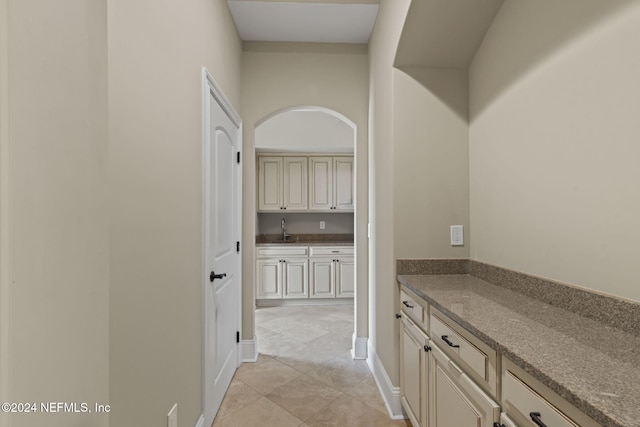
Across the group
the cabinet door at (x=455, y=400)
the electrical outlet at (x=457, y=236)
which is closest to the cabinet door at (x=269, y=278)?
the electrical outlet at (x=457, y=236)

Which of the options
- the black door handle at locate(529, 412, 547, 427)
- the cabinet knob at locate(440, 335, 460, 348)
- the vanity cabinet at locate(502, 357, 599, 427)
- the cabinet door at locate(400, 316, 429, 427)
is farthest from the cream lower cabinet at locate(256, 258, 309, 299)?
the black door handle at locate(529, 412, 547, 427)

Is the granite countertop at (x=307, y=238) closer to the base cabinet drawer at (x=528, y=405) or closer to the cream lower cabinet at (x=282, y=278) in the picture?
the cream lower cabinet at (x=282, y=278)

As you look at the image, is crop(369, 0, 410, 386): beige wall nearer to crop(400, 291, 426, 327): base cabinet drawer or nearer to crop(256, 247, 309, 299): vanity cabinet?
crop(400, 291, 426, 327): base cabinet drawer

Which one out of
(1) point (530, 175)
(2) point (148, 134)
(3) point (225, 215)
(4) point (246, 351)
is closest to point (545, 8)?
(1) point (530, 175)

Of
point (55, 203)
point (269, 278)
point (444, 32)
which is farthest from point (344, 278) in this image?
point (55, 203)

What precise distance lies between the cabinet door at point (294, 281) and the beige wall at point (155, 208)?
2.73 metres

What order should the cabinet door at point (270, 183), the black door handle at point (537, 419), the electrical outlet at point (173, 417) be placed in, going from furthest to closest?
the cabinet door at point (270, 183) → the electrical outlet at point (173, 417) → the black door handle at point (537, 419)

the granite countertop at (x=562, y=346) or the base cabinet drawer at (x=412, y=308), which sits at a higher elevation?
the granite countertop at (x=562, y=346)

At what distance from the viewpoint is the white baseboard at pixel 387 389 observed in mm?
1913

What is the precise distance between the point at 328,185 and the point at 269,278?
1.64m

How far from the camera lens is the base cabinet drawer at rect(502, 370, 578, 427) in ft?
2.30

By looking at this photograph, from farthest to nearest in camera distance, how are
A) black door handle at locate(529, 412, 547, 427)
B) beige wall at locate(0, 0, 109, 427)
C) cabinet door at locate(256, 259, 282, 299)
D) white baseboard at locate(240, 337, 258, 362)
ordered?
cabinet door at locate(256, 259, 282, 299)
white baseboard at locate(240, 337, 258, 362)
black door handle at locate(529, 412, 547, 427)
beige wall at locate(0, 0, 109, 427)

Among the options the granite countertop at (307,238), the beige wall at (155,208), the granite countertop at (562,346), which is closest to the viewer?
the granite countertop at (562,346)

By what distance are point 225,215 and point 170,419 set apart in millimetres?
1268
